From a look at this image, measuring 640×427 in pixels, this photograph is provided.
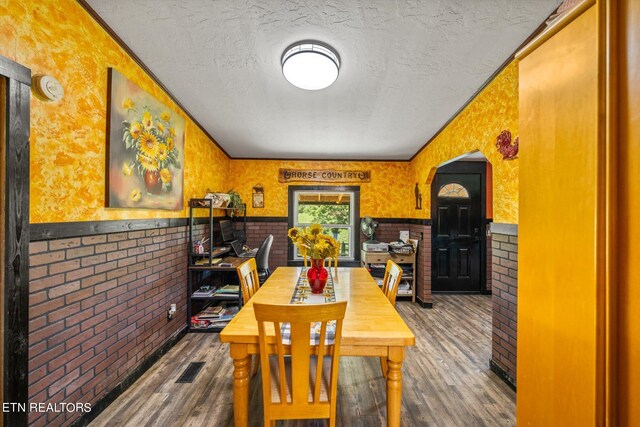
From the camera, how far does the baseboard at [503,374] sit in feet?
6.49

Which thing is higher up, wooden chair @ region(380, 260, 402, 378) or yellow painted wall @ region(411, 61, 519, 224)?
yellow painted wall @ region(411, 61, 519, 224)

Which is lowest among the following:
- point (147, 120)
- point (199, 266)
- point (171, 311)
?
point (171, 311)

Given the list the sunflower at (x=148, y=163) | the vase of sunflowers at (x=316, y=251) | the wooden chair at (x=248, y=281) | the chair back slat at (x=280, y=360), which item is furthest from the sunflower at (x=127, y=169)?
the chair back slat at (x=280, y=360)

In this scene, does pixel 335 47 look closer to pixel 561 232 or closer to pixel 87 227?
pixel 561 232

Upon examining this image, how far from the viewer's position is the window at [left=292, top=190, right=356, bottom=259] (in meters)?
4.64

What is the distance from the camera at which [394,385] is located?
1.31 m

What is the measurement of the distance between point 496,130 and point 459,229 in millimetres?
2676

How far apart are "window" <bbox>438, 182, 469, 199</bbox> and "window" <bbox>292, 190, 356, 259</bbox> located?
1.61 meters

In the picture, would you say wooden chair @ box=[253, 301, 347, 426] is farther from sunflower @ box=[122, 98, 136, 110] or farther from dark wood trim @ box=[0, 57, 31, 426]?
sunflower @ box=[122, 98, 136, 110]

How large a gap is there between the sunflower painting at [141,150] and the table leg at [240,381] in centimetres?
134

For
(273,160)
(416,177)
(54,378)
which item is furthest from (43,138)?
(416,177)

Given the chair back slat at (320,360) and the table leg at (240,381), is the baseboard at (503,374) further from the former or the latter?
the table leg at (240,381)

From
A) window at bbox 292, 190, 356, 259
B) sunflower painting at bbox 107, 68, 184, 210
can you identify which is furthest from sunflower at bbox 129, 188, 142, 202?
window at bbox 292, 190, 356, 259

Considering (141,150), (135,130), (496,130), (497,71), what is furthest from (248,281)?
(497,71)
